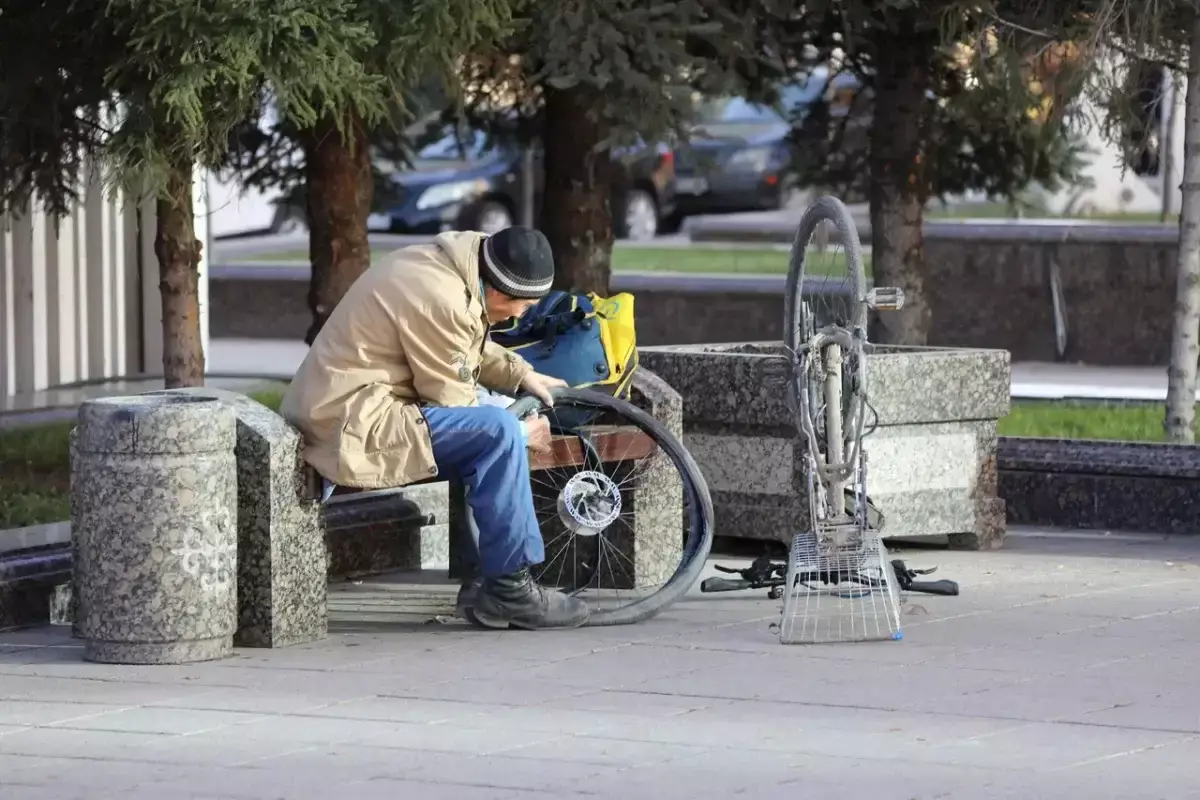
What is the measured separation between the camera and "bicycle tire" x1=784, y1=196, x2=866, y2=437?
6.70 m

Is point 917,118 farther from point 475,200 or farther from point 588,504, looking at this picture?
point 475,200

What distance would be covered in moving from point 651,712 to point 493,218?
21.9 metres

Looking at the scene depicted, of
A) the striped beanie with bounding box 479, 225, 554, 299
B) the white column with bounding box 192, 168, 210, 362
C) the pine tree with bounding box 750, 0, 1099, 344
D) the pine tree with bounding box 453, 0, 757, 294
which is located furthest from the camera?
the white column with bounding box 192, 168, 210, 362

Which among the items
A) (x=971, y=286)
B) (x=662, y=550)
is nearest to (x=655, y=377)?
(x=662, y=550)

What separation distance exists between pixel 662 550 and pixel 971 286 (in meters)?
8.91

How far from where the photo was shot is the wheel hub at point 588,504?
6.82 m

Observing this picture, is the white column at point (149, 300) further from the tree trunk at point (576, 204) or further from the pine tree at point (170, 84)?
the pine tree at point (170, 84)

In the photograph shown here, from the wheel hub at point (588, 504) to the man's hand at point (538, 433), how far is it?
0.48 feet

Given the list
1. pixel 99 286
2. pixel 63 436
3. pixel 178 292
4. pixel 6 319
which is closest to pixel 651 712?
pixel 178 292

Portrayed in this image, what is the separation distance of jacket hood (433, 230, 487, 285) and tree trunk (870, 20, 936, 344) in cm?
474

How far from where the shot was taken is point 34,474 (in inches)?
363

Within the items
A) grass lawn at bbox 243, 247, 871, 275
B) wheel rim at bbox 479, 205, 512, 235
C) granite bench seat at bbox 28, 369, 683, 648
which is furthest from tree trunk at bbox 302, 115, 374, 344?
wheel rim at bbox 479, 205, 512, 235

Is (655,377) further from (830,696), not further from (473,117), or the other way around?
(473,117)

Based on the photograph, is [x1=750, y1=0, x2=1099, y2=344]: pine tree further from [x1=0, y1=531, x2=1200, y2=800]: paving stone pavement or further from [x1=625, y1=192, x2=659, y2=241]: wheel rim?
[x1=625, y1=192, x2=659, y2=241]: wheel rim
